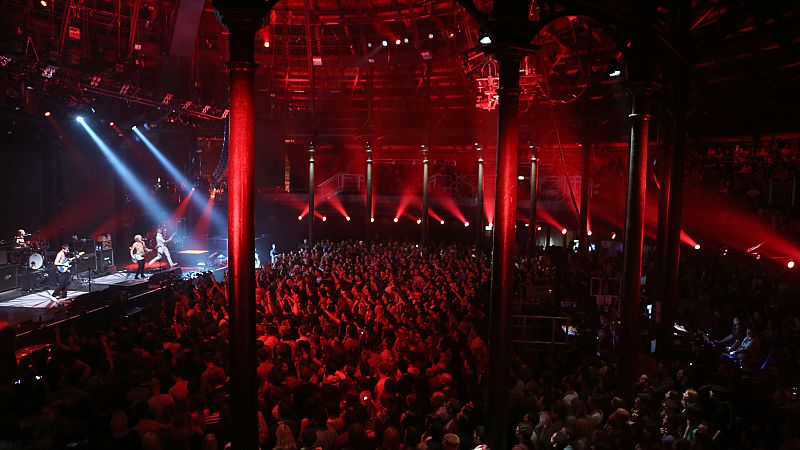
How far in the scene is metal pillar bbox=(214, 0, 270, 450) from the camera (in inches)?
140

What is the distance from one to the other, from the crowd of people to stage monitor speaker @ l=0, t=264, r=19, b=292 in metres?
6.44

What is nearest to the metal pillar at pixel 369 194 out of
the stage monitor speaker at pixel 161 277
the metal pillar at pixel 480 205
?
the metal pillar at pixel 480 205

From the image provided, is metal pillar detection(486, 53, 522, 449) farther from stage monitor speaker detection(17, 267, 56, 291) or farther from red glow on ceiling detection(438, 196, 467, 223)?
red glow on ceiling detection(438, 196, 467, 223)

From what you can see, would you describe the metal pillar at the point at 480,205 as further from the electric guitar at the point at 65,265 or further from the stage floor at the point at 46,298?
the electric guitar at the point at 65,265

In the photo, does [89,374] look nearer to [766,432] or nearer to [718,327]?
[766,432]

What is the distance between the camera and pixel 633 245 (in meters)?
6.86

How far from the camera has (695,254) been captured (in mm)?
17203

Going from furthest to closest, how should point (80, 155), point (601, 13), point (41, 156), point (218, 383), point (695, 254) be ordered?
point (80, 155) → point (41, 156) → point (695, 254) → point (218, 383) → point (601, 13)

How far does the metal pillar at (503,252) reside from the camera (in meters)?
5.24

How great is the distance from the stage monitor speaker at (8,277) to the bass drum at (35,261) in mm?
432

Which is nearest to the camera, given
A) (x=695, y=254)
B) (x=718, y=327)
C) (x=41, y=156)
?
(x=718, y=327)

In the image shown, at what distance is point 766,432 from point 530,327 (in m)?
5.22

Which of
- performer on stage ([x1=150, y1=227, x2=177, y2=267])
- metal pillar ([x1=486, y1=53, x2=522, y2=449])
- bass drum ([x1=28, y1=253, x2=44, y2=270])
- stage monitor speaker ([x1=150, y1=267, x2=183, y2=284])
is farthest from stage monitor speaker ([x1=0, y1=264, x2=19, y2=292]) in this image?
metal pillar ([x1=486, y1=53, x2=522, y2=449])

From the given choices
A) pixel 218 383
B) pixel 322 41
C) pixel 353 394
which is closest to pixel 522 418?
pixel 353 394
